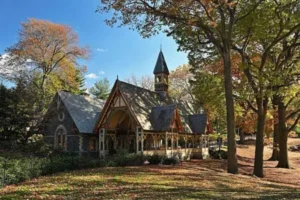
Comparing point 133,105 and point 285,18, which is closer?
point 285,18

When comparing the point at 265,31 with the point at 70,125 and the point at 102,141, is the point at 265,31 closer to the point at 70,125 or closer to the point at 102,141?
the point at 102,141

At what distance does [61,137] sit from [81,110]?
3.16 metres

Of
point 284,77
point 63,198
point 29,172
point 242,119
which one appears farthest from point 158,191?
point 242,119

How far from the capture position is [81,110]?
31.8 metres

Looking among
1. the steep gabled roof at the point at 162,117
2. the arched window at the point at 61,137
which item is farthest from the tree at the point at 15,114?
the steep gabled roof at the point at 162,117

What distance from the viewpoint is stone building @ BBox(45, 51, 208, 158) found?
27.6 m

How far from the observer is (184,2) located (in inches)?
687

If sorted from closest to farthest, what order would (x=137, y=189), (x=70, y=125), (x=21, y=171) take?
(x=137, y=189)
(x=21, y=171)
(x=70, y=125)

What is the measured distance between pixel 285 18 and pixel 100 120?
16.7 metres

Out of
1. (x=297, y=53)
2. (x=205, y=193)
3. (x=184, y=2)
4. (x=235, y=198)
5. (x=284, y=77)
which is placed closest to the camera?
(x=235, y=198)

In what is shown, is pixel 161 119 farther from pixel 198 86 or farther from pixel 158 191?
pixel 158 191

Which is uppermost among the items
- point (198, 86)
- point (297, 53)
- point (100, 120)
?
point (297, 53)

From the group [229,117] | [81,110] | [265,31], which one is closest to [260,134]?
[229,117]

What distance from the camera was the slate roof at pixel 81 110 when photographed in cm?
3019
